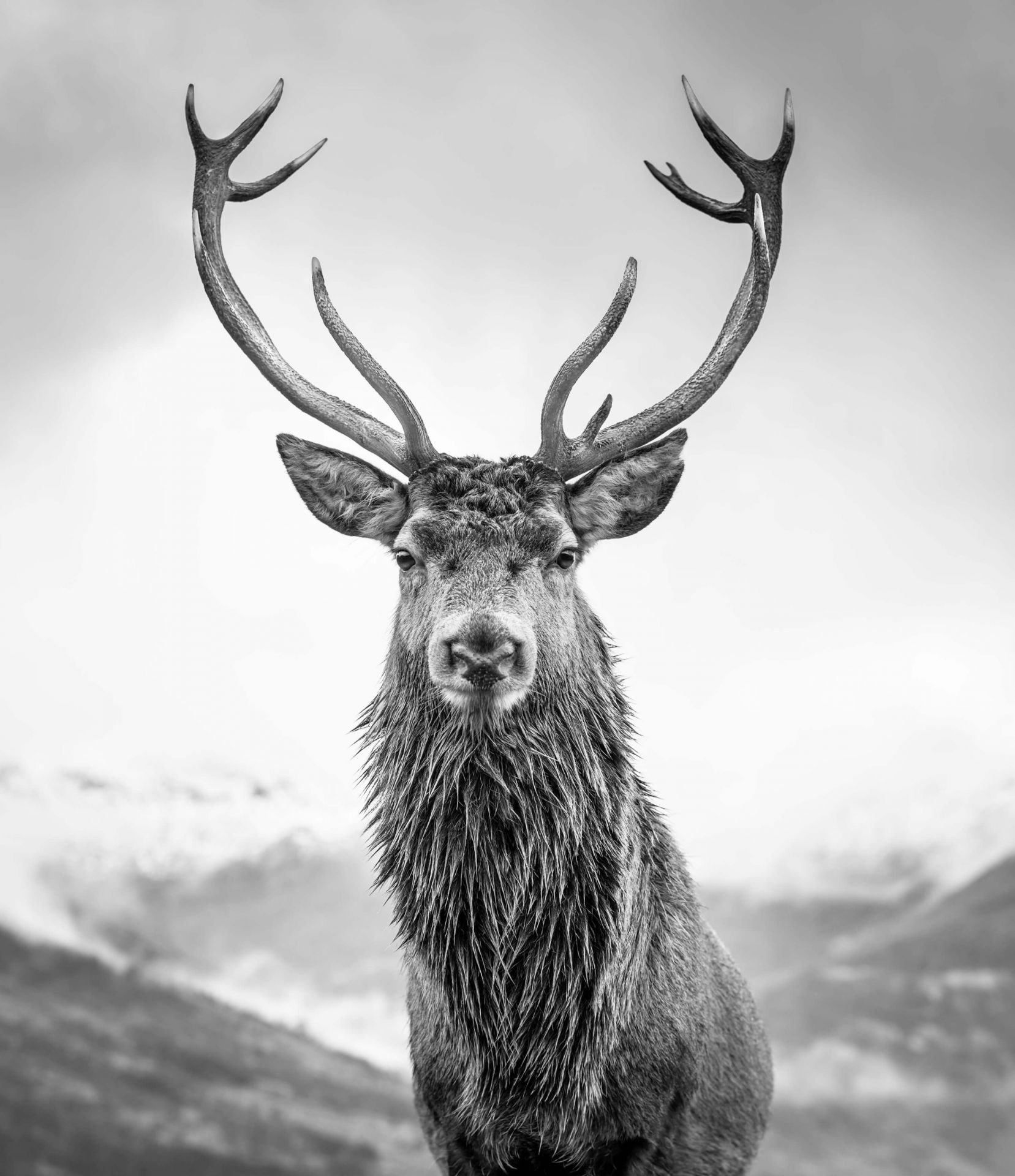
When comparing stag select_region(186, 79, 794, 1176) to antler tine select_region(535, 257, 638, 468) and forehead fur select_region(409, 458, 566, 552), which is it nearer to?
forehead fur select_region(409, 458, 566, 552)

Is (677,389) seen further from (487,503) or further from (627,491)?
(487,503)

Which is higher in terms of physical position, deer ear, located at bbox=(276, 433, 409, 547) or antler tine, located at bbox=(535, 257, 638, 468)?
antler tine, located at bbox=(535, 257, 638, 468)

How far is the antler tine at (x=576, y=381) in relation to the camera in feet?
18.6

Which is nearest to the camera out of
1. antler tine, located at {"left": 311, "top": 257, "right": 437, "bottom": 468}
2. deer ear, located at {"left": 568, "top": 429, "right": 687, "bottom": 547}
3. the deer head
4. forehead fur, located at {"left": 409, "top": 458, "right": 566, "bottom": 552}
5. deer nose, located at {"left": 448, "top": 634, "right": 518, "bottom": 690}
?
deer nose, located at {"left": 448, "top": 634, "right": 518, "bottom": 690}

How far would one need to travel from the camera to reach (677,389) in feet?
18.8

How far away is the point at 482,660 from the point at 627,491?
1508mm

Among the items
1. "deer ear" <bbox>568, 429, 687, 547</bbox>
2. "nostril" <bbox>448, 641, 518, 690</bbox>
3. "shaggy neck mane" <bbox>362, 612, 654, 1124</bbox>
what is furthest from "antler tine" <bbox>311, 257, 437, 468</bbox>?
"nostril" <bbox>448, 641, 518, 690</bbox>

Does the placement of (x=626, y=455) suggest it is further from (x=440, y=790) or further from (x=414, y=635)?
(x=440, y=790)

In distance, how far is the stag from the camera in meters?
4.81

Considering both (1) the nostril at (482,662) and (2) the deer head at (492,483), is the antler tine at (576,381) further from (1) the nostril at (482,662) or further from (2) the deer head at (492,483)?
(1) the nostril at (482,662)

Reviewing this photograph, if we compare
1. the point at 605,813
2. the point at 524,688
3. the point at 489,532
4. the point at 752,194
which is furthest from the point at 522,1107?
the point at 752,194

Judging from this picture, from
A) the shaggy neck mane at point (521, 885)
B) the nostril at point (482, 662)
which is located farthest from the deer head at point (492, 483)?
the shaggy neck mane at point (521, 885)

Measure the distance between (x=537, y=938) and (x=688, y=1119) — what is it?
1045 millimetres

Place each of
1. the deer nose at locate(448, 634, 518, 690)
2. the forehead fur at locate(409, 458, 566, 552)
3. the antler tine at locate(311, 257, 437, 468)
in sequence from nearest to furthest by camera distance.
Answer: the deer nose at locate(448, 634, 518, 690) → the forehead fur at locate(409, 458, 566, 552) → the antler tine at locate(311, 257, 437, 468)
